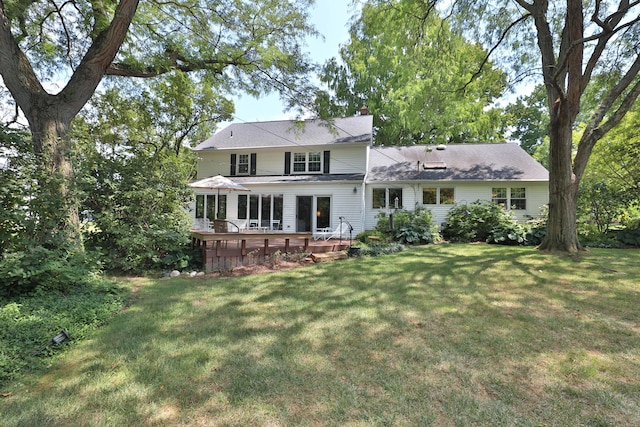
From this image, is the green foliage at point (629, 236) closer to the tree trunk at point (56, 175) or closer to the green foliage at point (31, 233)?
the green foliage at point (31, 233)

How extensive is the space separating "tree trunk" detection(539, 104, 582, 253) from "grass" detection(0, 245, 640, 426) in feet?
11.3

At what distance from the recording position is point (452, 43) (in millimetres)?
10828

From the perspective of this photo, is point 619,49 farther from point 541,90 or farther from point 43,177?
point 43,177

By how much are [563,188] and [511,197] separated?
755cm

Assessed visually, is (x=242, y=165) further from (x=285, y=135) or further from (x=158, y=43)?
(x=158, y=43)

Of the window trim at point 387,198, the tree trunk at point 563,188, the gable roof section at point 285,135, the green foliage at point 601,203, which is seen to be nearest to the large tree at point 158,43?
the gable roof section at point 285,135

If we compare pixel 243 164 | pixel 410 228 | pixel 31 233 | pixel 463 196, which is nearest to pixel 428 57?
pixel 410 228

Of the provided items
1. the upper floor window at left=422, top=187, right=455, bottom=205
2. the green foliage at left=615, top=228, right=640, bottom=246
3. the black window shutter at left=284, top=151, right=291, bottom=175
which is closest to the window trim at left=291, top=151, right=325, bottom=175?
the black window shutter at left=284, top=151, right=291, bottom=175

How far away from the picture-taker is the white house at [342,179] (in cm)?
1502

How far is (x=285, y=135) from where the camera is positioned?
17.5 meters

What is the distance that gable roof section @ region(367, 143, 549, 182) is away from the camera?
51.2ft

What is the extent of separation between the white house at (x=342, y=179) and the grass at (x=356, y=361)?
9.68 metres

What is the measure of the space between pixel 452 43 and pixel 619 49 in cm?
552

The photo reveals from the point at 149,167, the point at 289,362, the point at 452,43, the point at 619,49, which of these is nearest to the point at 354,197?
the point at 452,43
